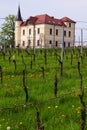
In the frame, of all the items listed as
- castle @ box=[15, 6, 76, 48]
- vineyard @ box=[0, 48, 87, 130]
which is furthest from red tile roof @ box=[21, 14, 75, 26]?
vineyard @ box=[0, 48, 87, 130]

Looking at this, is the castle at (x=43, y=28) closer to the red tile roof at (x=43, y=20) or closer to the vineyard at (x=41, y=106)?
the red tile roof at (x=43, y=20)

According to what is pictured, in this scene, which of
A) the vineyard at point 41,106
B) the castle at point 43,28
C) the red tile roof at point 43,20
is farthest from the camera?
the red tile roof at point 43,20

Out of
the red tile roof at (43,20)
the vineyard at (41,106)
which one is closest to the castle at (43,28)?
the red tile roof at (43,20)

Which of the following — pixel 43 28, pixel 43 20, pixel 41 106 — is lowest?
pixel 41 106

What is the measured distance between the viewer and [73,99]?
9961 millimetres

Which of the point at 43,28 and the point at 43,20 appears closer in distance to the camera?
the point at 43,28

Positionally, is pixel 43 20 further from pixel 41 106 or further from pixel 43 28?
pixel 41 106

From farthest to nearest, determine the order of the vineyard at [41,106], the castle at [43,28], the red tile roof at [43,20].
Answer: the red tile roof at [43,20] < the castle at [43,28] < the vineyard at [41,106]

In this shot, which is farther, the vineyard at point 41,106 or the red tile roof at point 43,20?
the red tile roof at point 43,20

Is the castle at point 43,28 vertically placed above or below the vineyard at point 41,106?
above

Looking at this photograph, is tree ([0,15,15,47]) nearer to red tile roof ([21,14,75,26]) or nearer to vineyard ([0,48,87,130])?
red tile roof ([21,14,75,26])

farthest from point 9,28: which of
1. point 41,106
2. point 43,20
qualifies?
point 41,106

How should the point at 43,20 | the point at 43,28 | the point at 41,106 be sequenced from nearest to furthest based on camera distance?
the point at 41,106 → the point at 43,28 → the point at 43,20

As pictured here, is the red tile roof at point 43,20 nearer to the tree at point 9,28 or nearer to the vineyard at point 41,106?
the tree at point 9,28
